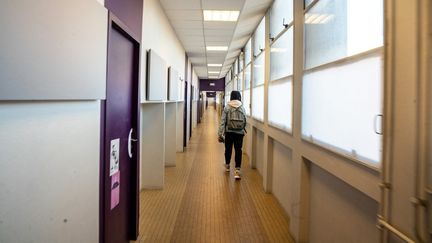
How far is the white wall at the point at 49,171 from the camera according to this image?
3.85 feet

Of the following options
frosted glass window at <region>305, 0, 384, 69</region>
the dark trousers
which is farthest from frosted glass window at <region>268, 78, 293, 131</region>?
the dark trousers

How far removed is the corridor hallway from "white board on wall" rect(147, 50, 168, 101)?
1.47 m

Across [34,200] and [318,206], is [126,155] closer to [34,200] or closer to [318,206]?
[34,200]

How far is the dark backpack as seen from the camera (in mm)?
5770

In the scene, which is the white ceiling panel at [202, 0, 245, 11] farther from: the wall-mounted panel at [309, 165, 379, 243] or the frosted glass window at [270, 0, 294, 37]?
the wall-mounted panel at [309, 165, 379, 243]

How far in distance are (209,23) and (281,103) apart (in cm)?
262

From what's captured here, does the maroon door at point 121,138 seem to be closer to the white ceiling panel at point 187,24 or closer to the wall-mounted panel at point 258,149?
the white ceiling panel at point 187,24

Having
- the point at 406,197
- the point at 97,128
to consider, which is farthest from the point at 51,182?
the point at 406,197

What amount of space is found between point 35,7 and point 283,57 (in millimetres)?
3312

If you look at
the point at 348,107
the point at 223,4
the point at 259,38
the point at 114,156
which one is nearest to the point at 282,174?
the point at 348,107

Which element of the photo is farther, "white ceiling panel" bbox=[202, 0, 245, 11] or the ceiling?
the ceiling

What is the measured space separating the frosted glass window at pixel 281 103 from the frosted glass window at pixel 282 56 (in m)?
0.12

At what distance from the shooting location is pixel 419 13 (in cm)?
131

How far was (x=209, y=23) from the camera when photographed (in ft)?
19.3
